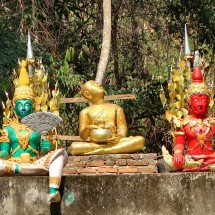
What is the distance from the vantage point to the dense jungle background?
38.2 feet

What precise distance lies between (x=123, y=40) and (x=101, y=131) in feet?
18.1

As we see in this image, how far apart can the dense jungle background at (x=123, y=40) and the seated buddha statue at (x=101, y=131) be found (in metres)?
3.12

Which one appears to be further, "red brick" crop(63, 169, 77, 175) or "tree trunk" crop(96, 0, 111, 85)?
"tree trunk" crop(96, 0, 111, 85)

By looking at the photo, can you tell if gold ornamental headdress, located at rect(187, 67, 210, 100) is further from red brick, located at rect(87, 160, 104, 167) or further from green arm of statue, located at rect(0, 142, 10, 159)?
green arm of statue, located at rect(0, 142, 10, 159)

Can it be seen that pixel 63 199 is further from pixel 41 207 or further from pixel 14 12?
pixel 14 12

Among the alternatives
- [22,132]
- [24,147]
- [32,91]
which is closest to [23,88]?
[32,91]

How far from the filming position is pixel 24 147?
7508 mm

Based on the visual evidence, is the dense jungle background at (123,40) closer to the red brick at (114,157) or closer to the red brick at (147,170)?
the red brick at (114,157)

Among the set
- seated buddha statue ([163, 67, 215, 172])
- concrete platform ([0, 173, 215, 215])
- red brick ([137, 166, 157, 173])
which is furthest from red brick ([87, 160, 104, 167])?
concrete platform ([0, 173, 215, 215])

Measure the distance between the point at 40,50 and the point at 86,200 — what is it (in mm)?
4601

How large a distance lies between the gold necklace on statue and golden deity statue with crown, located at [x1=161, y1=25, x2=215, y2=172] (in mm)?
1331

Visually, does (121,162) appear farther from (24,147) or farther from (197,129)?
(24,147)

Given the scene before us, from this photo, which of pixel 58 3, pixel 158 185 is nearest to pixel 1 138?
pixel 158 185

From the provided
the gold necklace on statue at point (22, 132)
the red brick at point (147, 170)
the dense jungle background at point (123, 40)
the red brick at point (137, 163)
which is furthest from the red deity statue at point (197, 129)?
A: the dense jungle background at point (123, 40)
